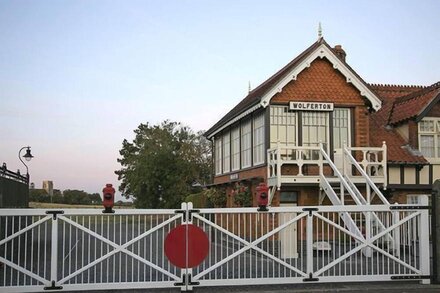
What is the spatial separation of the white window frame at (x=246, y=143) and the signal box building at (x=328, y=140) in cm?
4

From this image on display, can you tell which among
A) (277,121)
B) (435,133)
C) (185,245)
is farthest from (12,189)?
(435,133)

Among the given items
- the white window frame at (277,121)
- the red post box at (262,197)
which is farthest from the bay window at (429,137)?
the red post box at (262,197)

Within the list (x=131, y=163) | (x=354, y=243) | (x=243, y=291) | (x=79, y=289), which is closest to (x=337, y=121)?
(x=354, y=243)

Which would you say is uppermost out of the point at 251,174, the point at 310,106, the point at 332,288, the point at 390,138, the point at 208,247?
the point at 310,106

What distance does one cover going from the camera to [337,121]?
20406mm

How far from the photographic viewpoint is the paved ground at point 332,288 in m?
9.49

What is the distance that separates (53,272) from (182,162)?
40.2 m

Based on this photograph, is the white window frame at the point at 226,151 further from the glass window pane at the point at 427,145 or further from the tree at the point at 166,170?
the tree at the point at 166,170

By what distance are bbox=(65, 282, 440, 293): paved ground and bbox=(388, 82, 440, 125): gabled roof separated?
13.5 meters

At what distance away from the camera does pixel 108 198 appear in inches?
371

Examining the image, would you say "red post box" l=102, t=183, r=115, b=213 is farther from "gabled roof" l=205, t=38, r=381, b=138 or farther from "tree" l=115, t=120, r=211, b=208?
"tree" l=115, t=120, r=211, b=208

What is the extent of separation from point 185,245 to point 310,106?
11.7m

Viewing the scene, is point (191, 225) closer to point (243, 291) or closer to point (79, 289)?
point (243, 291)

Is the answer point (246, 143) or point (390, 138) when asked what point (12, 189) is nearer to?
point (246, 143)
